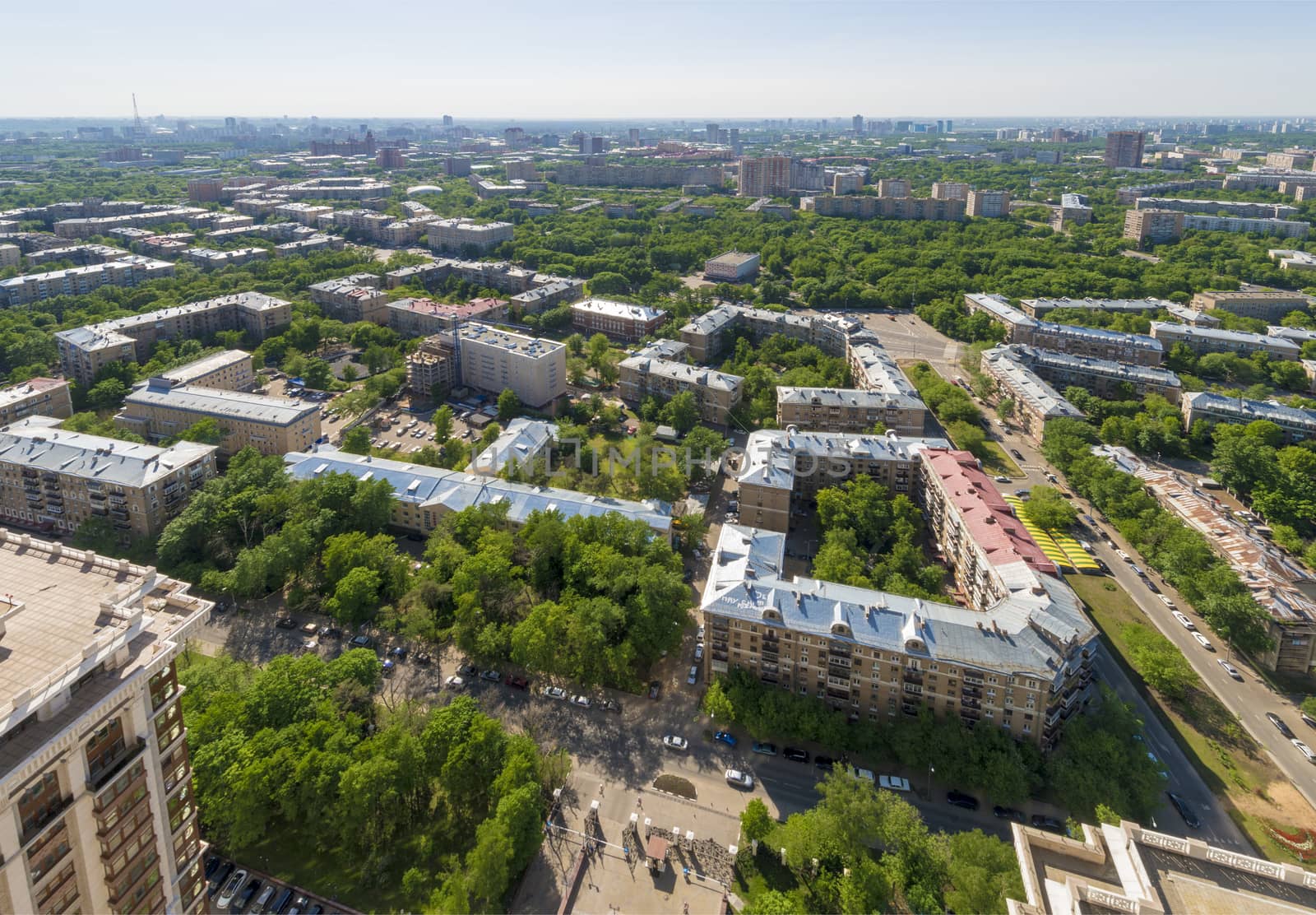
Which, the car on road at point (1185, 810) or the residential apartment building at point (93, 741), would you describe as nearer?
the residential apartment building at point (93, 741)

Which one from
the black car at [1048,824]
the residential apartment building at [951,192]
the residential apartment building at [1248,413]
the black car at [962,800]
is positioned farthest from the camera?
the residential apartment building at [951,192]

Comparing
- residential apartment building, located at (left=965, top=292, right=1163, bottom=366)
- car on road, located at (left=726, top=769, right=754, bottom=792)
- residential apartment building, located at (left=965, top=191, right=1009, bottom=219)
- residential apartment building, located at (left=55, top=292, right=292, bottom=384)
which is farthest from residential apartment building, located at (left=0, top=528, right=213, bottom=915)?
residential apartment building, located at (left=965, top=191, right=1009, bottom=219)

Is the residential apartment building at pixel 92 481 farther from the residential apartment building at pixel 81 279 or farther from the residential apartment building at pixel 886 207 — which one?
the residential apartment building at pixel 886 207

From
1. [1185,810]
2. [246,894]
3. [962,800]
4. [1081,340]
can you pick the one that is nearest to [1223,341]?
[1081,340]

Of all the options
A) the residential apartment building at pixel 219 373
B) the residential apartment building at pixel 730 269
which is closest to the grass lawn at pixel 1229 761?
the residential apartment building at pixel 219 373

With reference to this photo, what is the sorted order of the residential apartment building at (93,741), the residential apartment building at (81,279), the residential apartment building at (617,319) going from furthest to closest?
the residential apartment building at (81,279)
the residential apartment building at (617,319)
the residential apartment building at (93,741)

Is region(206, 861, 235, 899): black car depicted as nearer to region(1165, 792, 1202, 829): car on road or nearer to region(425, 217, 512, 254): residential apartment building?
region(1165, 792, 1202, 829): car on road

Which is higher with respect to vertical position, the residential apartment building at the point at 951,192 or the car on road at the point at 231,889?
the residential apartment building at the point at 951,192
